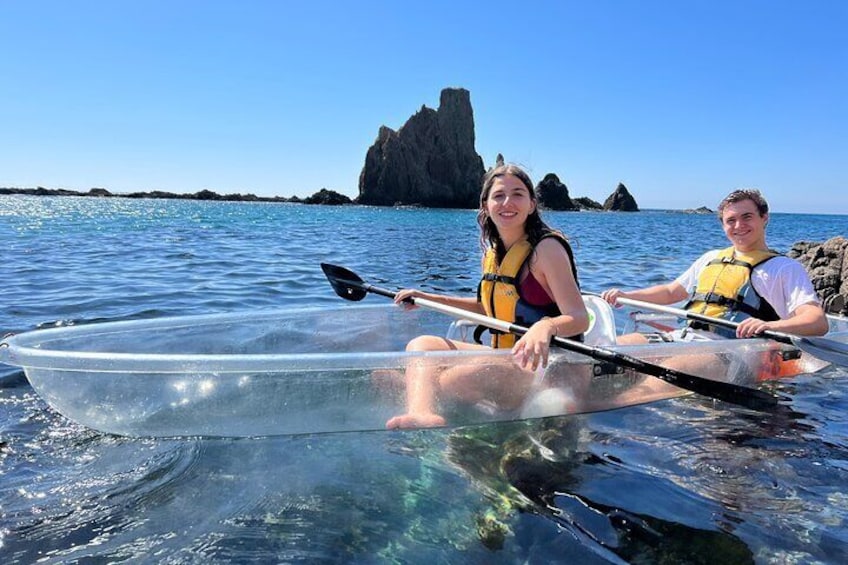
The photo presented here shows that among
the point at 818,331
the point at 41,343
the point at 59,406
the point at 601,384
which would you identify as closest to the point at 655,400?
the point at 601,384

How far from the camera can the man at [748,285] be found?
4.21 metres

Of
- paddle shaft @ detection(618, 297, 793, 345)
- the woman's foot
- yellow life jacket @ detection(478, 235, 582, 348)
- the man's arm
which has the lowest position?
the woman's foot

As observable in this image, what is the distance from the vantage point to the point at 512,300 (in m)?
3.64

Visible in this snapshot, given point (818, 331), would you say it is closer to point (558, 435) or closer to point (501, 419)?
point (558, 435)

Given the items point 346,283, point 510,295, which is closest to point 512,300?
point 510,295

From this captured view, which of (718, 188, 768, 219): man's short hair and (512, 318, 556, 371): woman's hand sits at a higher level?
(718, 188, 768, 219): man's short hair

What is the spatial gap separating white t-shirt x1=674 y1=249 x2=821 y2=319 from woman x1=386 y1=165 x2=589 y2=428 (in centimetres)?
181

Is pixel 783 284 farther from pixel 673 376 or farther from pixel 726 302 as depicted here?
pixel 673 376

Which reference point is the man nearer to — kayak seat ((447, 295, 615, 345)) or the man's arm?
the man's arm

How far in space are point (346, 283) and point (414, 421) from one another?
212 centimetres

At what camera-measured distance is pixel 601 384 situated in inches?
142

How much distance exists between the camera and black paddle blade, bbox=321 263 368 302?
5.11 meters

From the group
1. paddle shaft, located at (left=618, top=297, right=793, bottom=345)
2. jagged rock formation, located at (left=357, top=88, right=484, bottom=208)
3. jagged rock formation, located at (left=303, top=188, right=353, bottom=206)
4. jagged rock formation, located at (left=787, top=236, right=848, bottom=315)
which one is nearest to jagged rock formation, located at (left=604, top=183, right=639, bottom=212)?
jagged rock formation, located at (left=357, top=88, right=484, bottom=208)

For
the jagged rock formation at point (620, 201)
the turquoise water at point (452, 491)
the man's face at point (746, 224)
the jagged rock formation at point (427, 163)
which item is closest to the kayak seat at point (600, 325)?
the turquoise water at point (452, 491)
